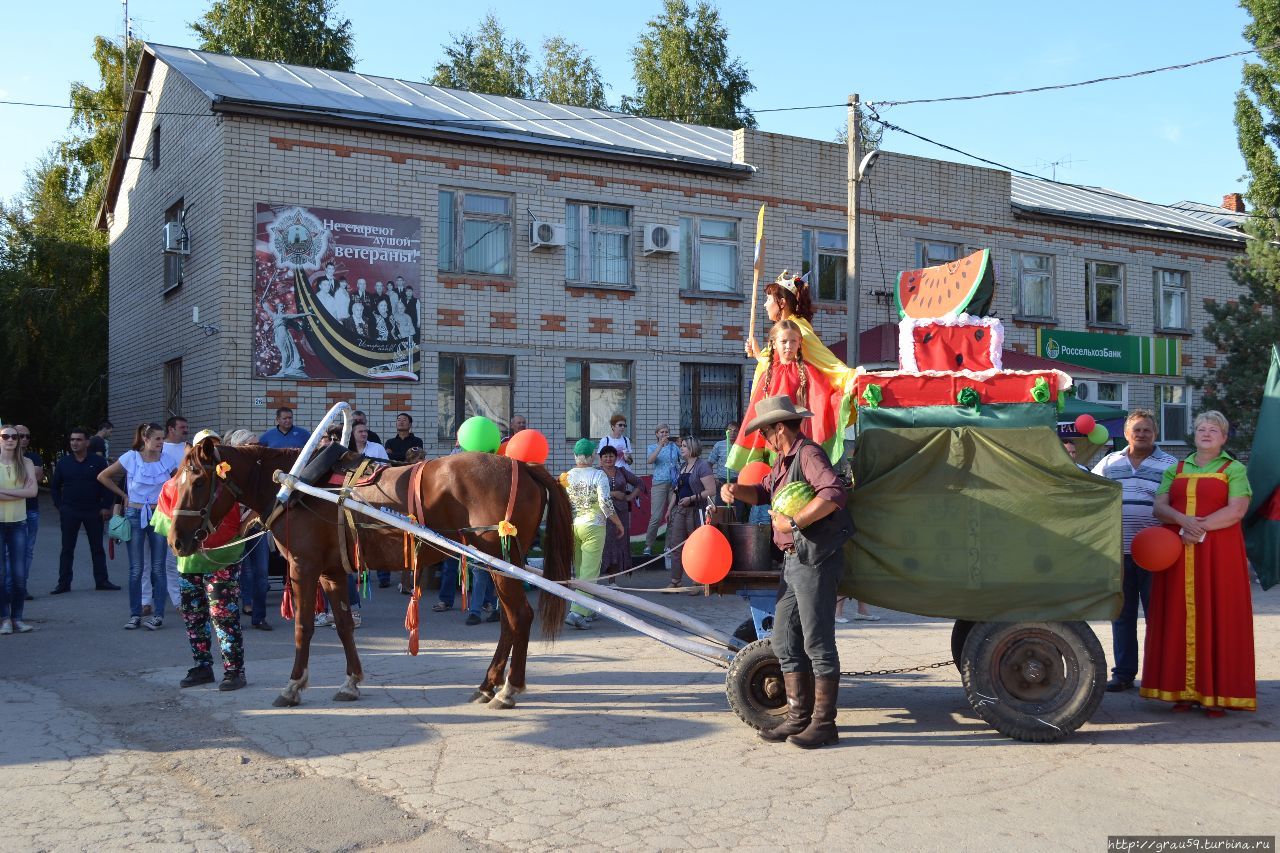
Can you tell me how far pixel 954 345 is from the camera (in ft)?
23.5

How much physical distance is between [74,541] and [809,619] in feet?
32.4

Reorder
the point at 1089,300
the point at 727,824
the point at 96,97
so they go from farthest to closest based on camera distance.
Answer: the point at 96,97 < the point at 1089,300 < the point at 727,824

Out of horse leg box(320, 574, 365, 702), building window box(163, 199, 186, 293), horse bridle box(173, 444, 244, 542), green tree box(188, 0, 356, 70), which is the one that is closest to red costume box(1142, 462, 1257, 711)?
horse leg box(320, 574, 365, 702)

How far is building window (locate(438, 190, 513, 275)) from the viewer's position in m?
17.9

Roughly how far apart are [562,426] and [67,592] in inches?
327

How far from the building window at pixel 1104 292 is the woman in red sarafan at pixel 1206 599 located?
18.7m

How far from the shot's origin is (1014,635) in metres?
6.06

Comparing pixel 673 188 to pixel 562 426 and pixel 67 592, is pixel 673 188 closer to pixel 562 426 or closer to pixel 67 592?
pixel 562 426

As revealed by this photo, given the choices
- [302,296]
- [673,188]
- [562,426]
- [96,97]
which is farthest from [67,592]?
[96,97]

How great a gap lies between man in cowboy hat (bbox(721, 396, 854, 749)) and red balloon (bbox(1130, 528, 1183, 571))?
6.82 feet

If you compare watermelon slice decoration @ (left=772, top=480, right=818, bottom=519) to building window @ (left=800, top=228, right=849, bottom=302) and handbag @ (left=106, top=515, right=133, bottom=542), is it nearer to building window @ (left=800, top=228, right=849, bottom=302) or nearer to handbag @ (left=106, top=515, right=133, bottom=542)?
handbag @ (left=106, top=515, right=133, bottom=542)

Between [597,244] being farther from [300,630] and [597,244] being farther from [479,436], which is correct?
[300,630]

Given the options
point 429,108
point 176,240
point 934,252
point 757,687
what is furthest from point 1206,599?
point 934,252

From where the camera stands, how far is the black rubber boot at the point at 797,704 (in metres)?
5.96
